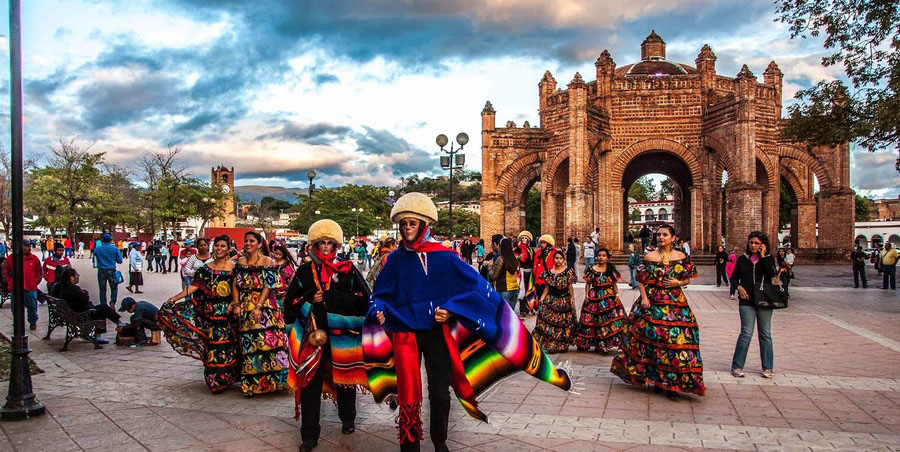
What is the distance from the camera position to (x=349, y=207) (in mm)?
70938

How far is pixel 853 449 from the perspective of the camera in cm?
430

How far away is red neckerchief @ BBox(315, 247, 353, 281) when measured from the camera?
177 inches

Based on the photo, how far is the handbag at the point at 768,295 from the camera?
246 inches

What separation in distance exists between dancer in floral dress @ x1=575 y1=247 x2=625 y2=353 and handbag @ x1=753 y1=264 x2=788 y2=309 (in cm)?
178

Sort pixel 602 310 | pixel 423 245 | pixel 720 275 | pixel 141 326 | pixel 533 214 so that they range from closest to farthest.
Result: pixel 423 245 < pixel 602 310 < pixel 141 326 < pixel 720 275 < pixel 533 214

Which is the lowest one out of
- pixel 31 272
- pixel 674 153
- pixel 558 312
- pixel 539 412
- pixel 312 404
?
pixel 539 412

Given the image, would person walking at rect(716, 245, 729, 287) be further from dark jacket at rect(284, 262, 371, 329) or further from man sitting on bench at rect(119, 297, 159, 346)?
dark jacket at rect(284, 262, 371, 329)

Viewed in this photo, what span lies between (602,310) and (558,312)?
0.58 metres

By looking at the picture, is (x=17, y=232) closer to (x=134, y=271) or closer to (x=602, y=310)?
(x=602, y=310)

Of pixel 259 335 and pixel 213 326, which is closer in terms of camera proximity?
pixel 259 335

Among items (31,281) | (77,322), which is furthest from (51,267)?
(77,322)

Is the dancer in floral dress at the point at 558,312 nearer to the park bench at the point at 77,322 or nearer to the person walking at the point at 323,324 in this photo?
the person walking at the point at 323,324

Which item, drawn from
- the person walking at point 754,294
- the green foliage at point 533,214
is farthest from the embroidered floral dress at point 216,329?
the green foliage at point 533,214

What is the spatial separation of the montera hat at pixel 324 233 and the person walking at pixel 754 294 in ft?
14.0
